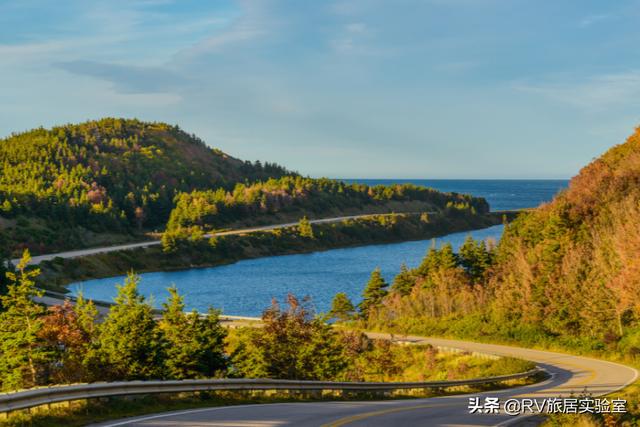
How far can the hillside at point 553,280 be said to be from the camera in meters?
49.0

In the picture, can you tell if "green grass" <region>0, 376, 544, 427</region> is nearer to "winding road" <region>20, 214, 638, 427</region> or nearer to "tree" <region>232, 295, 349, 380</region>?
"winding road" <region>20, 214, 638, 427</region>

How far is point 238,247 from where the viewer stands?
479 ft

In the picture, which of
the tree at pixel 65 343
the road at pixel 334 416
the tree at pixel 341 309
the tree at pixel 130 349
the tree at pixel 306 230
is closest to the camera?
the road at pixel 334 416

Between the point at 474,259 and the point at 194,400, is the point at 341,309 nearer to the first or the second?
the point at 474,259

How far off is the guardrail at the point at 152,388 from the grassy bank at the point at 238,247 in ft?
247

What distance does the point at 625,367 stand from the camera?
4044cm

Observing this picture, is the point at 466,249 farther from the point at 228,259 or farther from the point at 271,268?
the point at 228,259

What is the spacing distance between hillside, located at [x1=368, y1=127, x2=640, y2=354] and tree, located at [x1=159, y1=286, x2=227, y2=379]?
24.1 metres

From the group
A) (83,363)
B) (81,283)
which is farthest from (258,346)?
(81,283)

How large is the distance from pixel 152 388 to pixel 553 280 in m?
44.3

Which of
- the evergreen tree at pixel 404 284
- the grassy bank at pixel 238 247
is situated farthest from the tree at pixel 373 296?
the grassy bank at pixel 238 247

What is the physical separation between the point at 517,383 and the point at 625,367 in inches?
328

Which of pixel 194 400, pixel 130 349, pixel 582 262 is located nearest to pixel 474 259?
pixel 582 262

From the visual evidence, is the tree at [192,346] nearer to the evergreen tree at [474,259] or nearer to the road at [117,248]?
the evergreen tree at [474,259]
